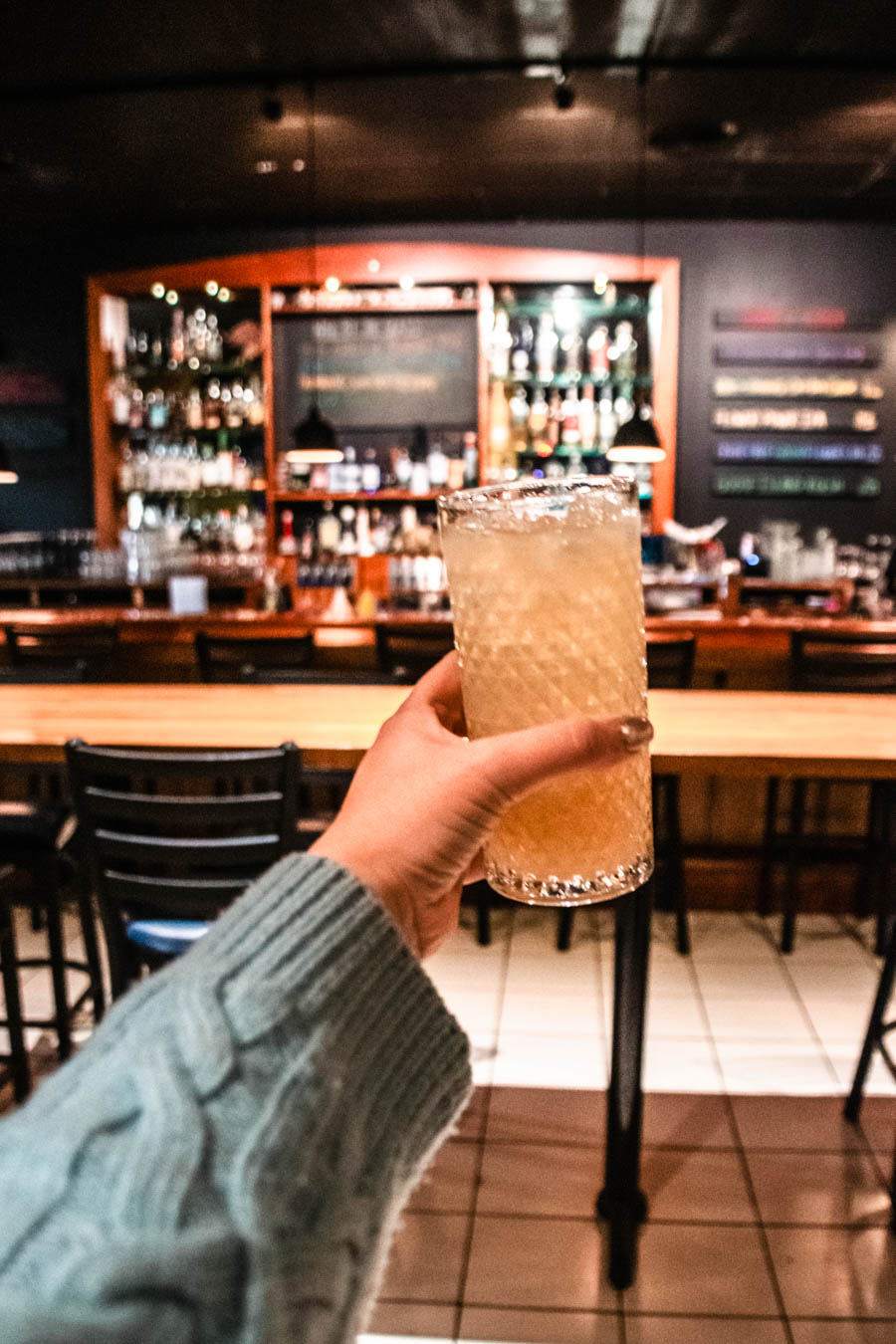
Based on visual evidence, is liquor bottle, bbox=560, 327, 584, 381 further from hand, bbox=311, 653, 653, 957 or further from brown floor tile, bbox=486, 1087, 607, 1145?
hand, bbox=311, 653, 653, 957

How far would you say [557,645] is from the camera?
75 centimetres

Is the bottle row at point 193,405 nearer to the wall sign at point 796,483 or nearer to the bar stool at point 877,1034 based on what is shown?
the wall sign at point 796,483

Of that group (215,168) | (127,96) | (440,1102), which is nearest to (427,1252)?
(440,1102)

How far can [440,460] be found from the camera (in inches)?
267

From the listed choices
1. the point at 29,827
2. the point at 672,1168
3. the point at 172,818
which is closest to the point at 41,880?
the point at 29,827

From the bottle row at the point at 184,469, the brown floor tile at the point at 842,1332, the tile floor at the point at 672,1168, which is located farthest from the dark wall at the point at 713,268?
the brown floor tile at the point at 842,1332

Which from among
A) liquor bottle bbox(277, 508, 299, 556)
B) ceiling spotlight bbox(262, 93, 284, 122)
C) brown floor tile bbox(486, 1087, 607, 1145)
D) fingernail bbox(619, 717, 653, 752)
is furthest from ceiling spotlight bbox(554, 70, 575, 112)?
fingernail bbox(619, 717, 653, 752)

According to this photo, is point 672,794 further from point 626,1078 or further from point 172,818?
point 172,818

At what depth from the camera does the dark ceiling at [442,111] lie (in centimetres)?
423

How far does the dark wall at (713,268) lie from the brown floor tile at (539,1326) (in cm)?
604

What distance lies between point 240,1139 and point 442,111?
571 centimetres

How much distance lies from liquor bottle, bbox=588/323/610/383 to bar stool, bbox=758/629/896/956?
11.8 feet

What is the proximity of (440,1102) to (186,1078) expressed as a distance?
0.18 metres

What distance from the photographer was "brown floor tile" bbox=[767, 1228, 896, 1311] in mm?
1895
